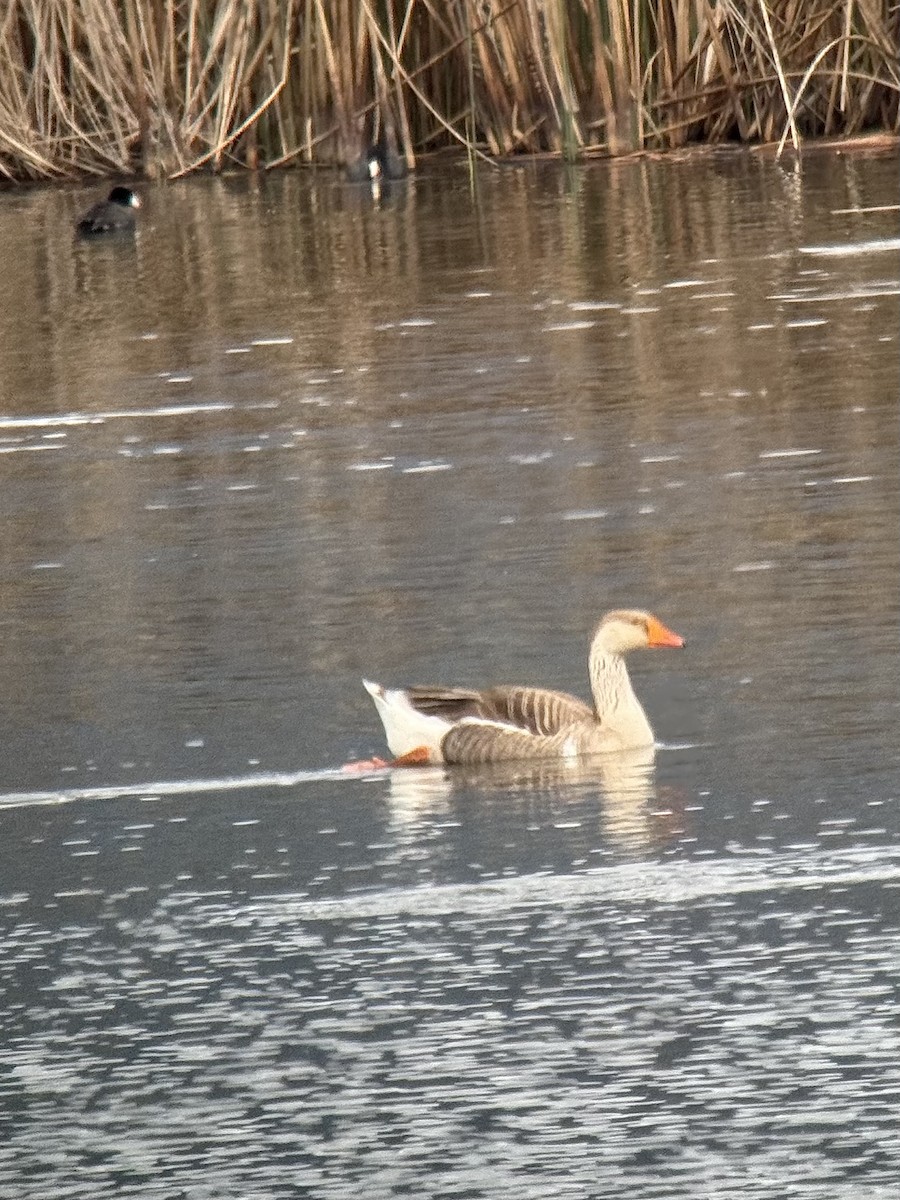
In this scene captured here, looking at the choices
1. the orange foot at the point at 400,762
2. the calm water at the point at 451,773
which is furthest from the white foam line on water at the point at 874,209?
the orange foot at the point at 400,762

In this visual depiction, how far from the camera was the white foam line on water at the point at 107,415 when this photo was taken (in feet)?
35.8

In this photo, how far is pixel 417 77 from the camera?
22109 mm

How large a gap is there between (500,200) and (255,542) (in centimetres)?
1050

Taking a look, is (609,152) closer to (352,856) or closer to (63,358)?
(63,358)

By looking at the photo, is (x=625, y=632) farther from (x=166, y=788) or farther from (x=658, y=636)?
(x=166, y=788)

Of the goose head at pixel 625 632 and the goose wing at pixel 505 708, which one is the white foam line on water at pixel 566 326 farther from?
the goose wing at pixel 505 708

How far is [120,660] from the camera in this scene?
6.99 metres

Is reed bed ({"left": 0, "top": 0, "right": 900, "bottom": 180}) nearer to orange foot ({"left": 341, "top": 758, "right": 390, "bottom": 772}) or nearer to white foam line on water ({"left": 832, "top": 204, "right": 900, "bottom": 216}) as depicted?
white foam line on water ({"left": 832, "top": 204, "right": 900, "bottom": 216})

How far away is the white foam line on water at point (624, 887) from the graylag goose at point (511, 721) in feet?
2.89

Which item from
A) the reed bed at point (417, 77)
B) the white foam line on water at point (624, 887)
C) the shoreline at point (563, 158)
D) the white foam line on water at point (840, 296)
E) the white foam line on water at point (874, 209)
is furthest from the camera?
the shoreline at point (563, 158)

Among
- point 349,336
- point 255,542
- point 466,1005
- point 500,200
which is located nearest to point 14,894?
point 466,1005

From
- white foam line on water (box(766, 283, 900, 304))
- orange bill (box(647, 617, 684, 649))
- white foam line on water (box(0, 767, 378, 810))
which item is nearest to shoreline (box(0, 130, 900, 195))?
white foam line on water (box(766, 283, 900, 304))

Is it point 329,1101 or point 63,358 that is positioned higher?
point 63,358

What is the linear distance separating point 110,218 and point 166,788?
12773 millimetres
